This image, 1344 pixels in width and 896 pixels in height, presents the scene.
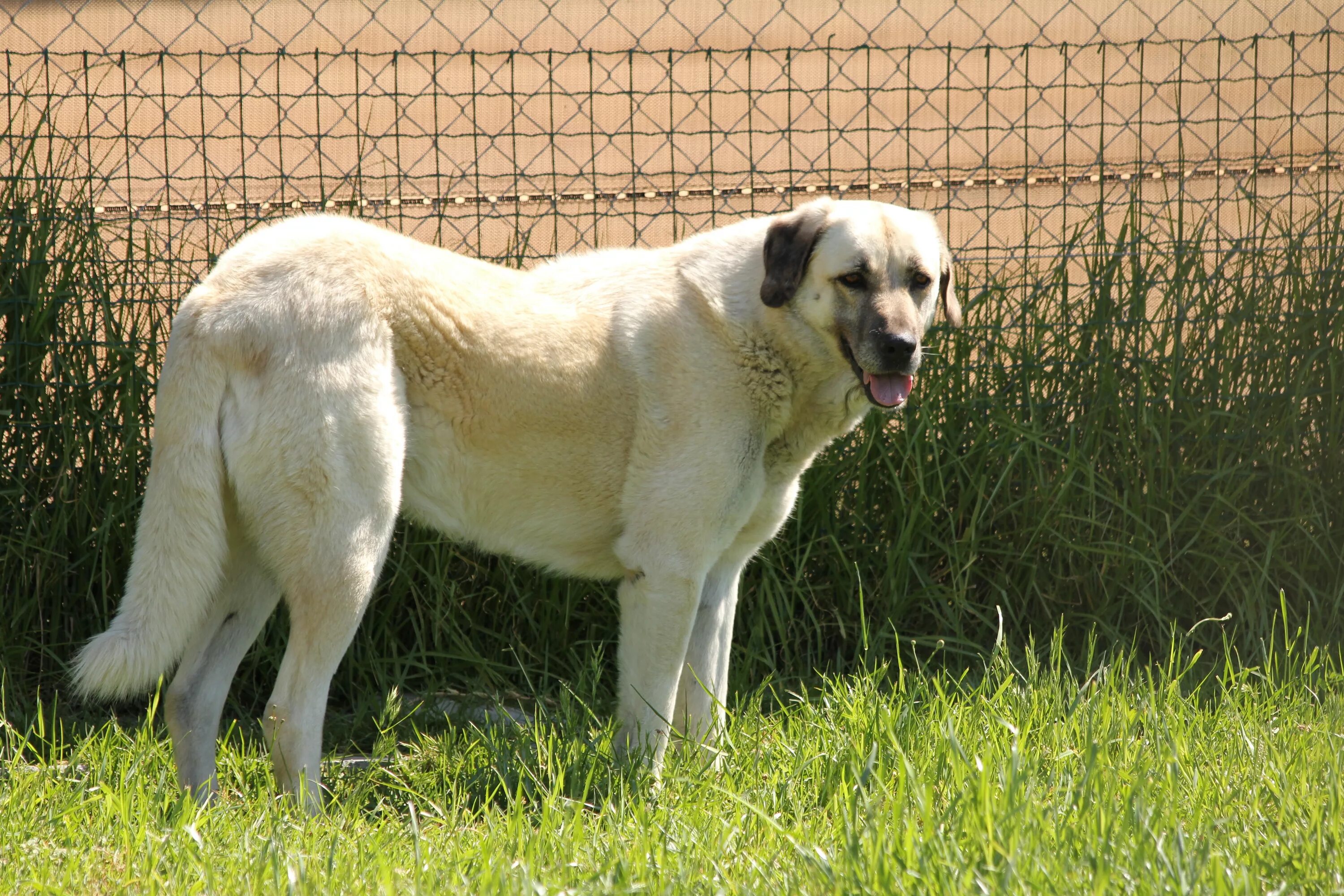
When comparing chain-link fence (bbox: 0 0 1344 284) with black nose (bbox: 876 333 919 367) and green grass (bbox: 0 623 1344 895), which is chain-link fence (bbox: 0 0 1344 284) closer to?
black nose (bbox: 876 333 919 367)

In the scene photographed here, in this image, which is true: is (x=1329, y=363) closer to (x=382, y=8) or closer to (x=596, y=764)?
(x=596, y=764)

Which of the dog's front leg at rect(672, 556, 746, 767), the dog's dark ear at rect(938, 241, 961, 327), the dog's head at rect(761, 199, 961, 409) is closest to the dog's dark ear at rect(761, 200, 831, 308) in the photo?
the dog's head at rect(761, 199, 961, 409)

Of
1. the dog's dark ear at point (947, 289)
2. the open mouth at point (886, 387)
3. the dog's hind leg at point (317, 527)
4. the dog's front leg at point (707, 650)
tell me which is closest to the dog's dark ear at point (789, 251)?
the open mouth at point (886, 387)

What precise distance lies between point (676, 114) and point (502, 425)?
278 cm

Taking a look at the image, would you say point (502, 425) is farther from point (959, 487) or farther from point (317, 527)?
point (959, 487)

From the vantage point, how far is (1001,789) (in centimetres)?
262

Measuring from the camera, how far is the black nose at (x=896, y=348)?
10.2 feet

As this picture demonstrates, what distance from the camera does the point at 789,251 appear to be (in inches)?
129

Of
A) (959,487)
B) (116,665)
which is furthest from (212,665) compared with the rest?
(959,487)

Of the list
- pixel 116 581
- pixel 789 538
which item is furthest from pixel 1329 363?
pixel 116 581

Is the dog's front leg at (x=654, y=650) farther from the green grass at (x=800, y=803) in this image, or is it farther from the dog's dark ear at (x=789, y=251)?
the dog's dark ear at (x=789, y=251)

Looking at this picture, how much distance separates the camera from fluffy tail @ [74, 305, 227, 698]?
9.39 feet

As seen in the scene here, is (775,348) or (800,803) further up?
(775,348)

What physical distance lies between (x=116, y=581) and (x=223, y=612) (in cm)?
94
